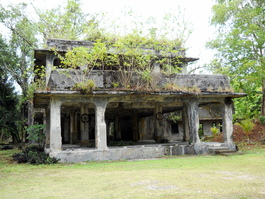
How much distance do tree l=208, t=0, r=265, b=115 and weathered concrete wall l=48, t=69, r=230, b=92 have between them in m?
3.51

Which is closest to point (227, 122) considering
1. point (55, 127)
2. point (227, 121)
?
point (227, 121)

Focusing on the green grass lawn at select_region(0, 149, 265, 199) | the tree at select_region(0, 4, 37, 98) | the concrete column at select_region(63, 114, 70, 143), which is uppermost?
the tree at select_region(0, 4, 37, 98)

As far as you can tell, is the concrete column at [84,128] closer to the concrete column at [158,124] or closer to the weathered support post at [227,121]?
the concrete column at [158,124]

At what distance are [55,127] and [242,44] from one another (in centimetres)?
1278

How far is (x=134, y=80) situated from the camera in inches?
480

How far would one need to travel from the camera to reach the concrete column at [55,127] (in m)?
10.8

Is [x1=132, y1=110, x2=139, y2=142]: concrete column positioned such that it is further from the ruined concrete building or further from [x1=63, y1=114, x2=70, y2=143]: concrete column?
[x1=63, y1=114, x2=70, y2=143]: concrete column

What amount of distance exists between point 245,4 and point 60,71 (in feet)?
48.7

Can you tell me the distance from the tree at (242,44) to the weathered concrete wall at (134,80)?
3510mm

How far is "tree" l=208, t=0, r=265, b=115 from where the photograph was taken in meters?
16.7

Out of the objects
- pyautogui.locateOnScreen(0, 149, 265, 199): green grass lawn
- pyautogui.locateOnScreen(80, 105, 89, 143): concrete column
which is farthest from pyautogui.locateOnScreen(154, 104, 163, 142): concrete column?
pyautogui.locateOnScreen(0, 149, 265, 199): green grass lawn

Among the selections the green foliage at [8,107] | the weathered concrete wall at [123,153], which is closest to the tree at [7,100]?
the green foliage at [8,107]

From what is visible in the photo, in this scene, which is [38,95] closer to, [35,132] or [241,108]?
[35,132]

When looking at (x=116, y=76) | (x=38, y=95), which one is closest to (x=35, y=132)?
(x=38, y=95)
